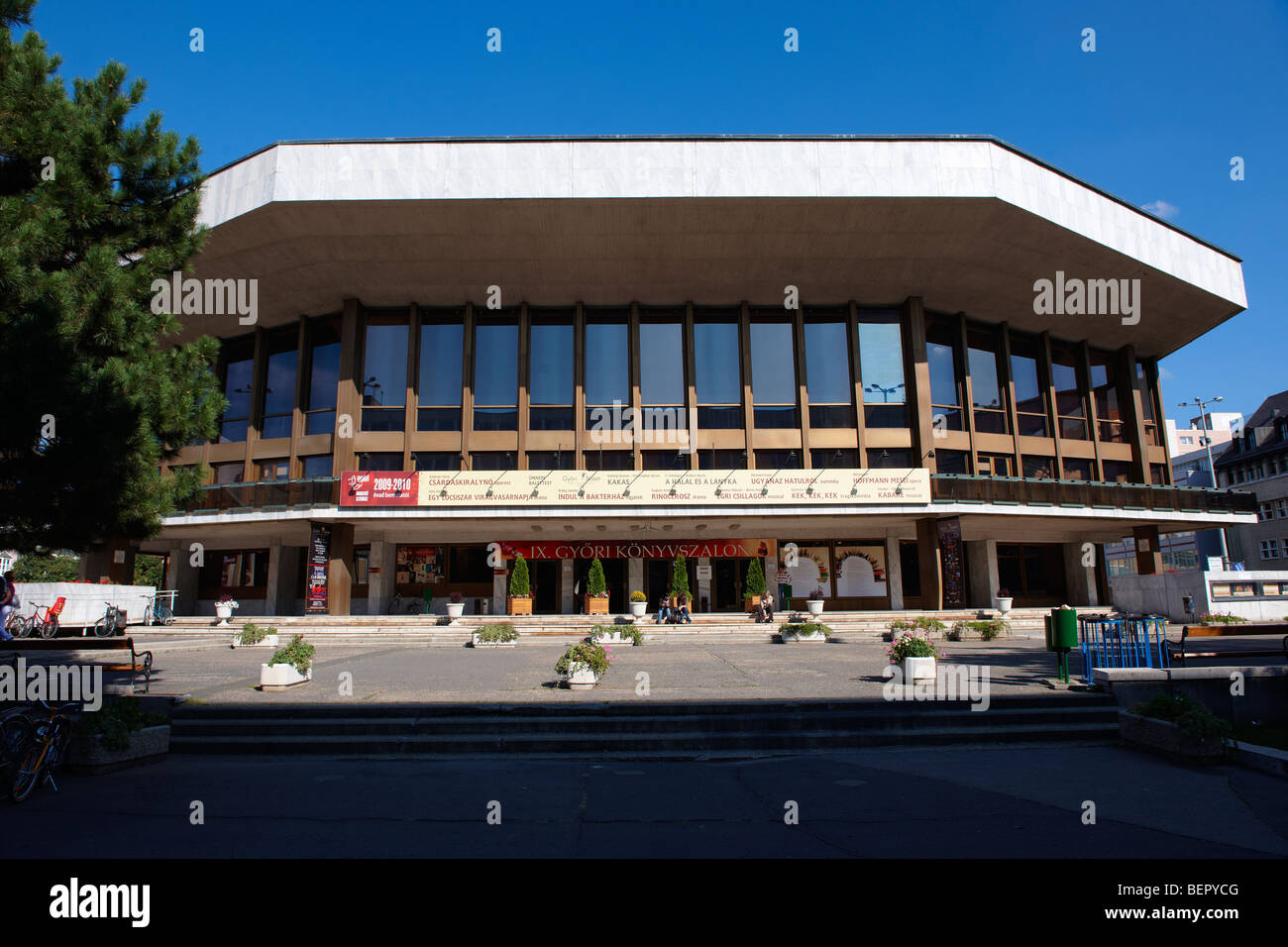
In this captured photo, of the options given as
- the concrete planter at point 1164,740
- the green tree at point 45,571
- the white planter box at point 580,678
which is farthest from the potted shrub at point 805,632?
the green tree at point 45,571

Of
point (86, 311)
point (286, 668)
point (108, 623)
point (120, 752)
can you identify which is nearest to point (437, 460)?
point (108, 623)

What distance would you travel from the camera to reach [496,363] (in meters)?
33.2

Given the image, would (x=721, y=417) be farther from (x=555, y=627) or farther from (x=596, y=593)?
(x=555, y=627)

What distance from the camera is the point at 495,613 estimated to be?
A: 32.4 metres

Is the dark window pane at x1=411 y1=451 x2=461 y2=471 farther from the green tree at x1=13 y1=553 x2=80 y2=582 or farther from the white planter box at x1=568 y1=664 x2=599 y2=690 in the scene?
the green tree at x1=13 y1=553 x2=80 y2=582

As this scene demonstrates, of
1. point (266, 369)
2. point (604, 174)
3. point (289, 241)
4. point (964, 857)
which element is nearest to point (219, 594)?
point (266, 369)

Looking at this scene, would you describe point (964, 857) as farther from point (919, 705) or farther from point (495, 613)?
point (495, 613)

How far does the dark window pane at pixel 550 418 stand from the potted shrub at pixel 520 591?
6603 millimetres

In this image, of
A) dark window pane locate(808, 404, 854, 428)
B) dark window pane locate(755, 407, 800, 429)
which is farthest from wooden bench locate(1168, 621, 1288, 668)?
dark window pane locate(755, 407, 800, 429)

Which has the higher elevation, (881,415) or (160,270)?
(881,415)

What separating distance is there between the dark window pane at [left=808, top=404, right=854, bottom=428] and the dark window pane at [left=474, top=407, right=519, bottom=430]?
13642 mm

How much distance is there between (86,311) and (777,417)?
27536 mm

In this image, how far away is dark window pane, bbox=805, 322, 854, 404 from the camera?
3297 centimetres

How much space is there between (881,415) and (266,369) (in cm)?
2982
